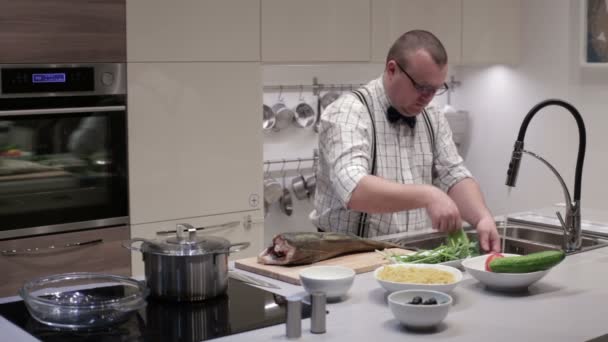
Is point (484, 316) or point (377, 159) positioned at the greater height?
point (377, 159)

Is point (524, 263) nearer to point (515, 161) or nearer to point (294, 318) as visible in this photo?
point (515, 161)

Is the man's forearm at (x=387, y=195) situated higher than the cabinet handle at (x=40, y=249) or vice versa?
the man's forearm at (x=387, y=195)

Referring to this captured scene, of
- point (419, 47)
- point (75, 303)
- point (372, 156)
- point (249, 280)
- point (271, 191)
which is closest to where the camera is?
point (75, 303)

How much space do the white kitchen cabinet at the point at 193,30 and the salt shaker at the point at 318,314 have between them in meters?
1.80

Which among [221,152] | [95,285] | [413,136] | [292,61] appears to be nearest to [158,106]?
[221,152]

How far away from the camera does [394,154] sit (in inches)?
126

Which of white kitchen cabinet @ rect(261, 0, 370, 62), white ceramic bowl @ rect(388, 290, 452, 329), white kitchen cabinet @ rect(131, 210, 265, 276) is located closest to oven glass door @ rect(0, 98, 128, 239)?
white kitchen cabinet @ rect(131, 210, 265, 276)

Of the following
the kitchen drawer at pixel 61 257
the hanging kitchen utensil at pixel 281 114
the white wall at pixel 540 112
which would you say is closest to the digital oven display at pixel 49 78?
the kitchen drawer at pixel 61 257

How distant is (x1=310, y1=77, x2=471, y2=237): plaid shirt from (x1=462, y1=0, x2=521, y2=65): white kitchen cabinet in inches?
55.4

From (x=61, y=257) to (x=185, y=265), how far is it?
137 centimetres

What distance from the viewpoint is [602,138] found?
450cm

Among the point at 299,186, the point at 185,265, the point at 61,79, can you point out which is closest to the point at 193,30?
the point at 61,79

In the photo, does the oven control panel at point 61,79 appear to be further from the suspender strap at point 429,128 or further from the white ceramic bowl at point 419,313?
the white ceramic bowl at point 419,313

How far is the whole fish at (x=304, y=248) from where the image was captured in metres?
2.45
